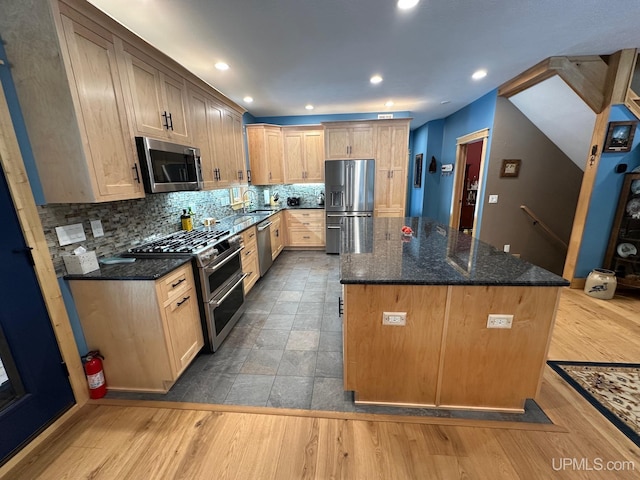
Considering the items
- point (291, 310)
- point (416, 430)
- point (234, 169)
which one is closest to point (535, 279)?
point (416, 430)

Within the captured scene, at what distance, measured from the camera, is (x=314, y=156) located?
4.96m

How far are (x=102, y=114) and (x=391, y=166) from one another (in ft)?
13.5

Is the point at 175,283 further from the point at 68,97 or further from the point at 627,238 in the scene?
the point at 627,238

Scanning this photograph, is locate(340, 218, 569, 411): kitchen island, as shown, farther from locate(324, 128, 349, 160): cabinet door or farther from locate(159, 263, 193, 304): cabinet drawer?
locate(324, 128, 349, 160): cabinet door

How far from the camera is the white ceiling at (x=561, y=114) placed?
10.4ft

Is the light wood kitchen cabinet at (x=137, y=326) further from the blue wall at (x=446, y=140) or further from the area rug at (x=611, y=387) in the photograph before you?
the blue wall at (x=446, y=140)

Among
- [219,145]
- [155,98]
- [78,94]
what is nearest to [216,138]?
[219,145]

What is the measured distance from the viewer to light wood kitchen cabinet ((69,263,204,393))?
160cm

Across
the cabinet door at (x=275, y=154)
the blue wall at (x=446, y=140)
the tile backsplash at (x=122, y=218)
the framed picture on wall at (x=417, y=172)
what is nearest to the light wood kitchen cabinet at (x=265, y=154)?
the cabinet door at (x=275, y=154)

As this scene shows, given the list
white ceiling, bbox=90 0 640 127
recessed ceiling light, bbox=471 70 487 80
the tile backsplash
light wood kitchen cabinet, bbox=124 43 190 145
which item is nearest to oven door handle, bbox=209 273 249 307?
the tile backsplash

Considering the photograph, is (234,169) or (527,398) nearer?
(527,398)

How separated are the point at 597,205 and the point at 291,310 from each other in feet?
12.9

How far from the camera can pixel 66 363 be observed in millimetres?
1615

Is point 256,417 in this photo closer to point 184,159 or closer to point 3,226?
point 3,226
